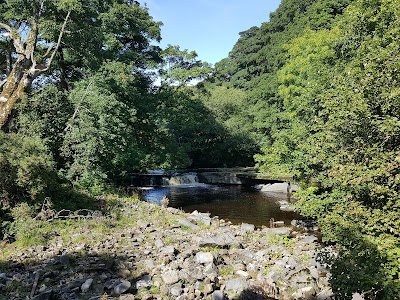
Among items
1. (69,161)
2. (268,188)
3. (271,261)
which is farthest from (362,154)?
(268,188)

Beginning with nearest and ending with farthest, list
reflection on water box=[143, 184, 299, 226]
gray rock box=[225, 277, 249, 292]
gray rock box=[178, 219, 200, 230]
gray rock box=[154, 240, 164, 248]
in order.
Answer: gray rock box=[225, 277, 249, 292]
gray rock box=[154, 240, 164, 248]
gray rock box=[178, 219, 200, 230]
reflection on water box=[143, 184, 299, 226]

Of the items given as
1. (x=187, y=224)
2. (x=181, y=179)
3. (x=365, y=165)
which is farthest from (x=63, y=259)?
(x=181, y=179)

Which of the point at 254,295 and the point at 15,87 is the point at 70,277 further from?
the point at 15,87

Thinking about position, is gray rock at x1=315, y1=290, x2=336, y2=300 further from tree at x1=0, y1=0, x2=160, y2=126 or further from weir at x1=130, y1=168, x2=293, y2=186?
weir at x1=130, y1=168, x2=293, y2=186

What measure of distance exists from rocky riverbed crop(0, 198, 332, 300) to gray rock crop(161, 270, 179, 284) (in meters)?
0.02

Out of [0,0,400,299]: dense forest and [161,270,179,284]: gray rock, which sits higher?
[0,0,400,299]: dense forest

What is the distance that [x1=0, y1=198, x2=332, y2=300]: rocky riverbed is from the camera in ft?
21.2

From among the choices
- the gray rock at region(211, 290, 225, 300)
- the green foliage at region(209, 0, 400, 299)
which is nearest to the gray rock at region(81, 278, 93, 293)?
the gray rock at region(211, 290, 225, 300)

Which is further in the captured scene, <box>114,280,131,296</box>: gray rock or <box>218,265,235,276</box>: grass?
<box>218,265,235,276</box>: grass

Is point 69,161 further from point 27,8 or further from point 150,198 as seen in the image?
point 27,8

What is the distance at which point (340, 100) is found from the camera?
8.13m

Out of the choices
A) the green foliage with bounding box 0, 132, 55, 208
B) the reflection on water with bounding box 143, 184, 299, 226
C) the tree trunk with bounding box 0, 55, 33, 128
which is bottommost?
the reflection on water with bounding box 143, 184, 299, 226

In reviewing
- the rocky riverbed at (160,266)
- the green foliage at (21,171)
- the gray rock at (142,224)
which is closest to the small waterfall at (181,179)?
the gray rock at (142,224)

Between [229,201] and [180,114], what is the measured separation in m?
7.20
